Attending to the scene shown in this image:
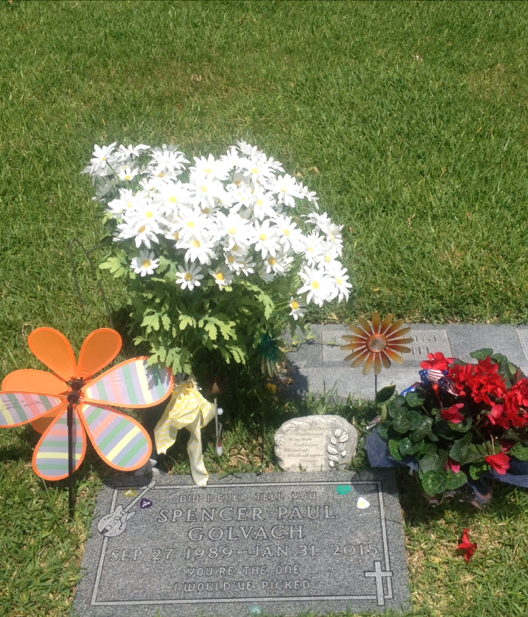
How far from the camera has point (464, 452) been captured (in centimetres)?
233

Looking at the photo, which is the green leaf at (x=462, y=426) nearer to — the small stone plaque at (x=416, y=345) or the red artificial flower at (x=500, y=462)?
the red artificial flower at (x=500, y=462)

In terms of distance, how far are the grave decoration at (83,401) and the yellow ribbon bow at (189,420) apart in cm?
8

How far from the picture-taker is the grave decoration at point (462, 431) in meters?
2.29

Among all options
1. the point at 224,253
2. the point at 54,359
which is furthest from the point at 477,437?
the point at 54,359

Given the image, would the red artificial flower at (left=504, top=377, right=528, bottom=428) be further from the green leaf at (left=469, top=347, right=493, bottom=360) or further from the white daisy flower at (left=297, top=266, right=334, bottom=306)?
the white daisy flower at (left=297, top=266, right=334, bottom=306)

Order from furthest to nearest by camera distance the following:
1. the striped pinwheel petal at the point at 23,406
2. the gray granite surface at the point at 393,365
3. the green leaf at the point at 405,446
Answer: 1. the gray granite surface at the point at 393,365
2. the striped pinwheel petal at the point at 23,406
3. the green leaf at the point at 405,446

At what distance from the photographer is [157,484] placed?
104 inches

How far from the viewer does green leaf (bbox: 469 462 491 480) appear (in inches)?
92.7

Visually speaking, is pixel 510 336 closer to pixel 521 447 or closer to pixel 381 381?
pixel 381 381

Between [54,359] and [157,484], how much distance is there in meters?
0.64

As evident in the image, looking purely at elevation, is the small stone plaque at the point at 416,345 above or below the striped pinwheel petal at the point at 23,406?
above

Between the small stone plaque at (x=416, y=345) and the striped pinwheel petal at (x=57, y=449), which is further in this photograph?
the small stone plaque at (x=416, y=345)

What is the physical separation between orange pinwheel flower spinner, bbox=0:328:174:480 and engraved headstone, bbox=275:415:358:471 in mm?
510

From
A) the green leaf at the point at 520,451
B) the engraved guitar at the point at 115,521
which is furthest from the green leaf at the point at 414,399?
the engraved guitar at the point at 115,521
